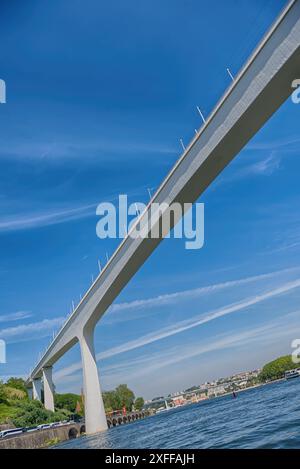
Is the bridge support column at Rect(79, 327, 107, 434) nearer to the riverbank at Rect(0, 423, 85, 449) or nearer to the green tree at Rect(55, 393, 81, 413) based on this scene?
the riverbank at Rect(0, 423, 85, 449)

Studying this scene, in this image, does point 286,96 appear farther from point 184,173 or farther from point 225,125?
point 184,173

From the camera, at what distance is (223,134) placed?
50.8ft

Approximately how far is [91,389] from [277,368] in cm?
5034

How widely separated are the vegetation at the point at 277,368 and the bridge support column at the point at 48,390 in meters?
38.7

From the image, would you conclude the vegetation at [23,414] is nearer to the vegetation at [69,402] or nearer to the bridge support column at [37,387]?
the bridge support column at [37,387]

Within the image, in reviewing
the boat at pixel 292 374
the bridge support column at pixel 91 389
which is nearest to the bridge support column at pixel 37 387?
the bridge support column at pixel 91 389

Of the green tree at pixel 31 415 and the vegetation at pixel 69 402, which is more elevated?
the green tree at pixel 31 415

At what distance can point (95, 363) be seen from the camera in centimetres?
3300

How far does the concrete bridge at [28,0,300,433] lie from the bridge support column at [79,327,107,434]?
9 cm

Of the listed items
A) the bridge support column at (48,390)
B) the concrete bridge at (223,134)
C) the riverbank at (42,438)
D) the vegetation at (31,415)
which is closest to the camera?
the concrete bridge at (223,134)

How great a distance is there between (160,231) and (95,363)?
53.4 feet

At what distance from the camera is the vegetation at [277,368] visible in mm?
72250
